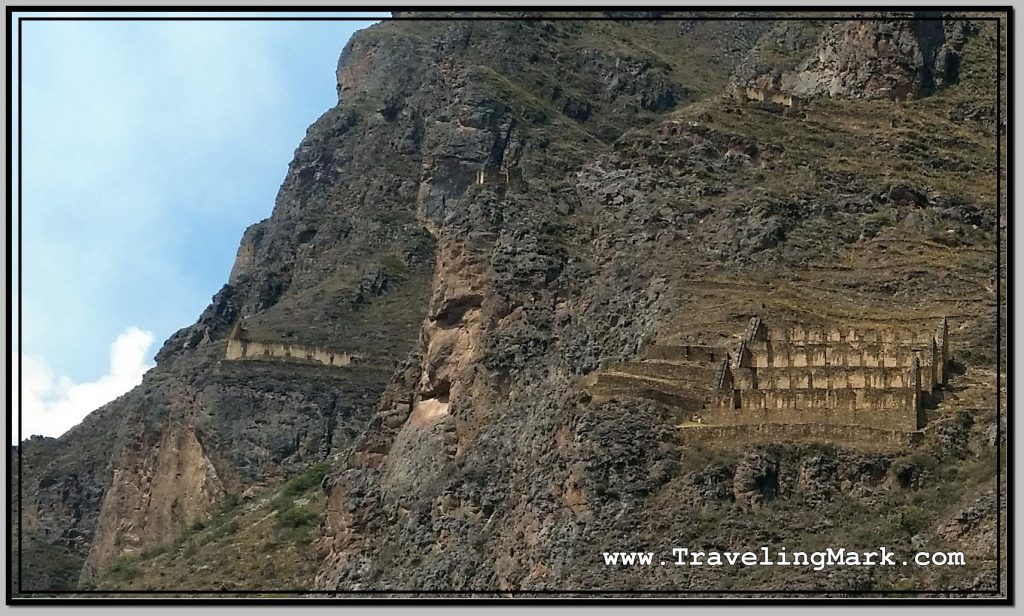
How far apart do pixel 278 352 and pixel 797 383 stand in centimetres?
5935

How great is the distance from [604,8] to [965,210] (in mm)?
18763

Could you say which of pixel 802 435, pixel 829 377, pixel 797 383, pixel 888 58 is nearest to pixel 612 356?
pixel 797 383

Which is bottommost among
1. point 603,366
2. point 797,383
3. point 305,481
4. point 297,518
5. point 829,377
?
point 297,518

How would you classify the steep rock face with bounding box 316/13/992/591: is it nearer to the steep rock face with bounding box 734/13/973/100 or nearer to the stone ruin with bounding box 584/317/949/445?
the steep rock face with bounding box 734/13/973/100

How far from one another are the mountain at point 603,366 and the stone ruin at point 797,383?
15.8 inches

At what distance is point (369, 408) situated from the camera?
378ft

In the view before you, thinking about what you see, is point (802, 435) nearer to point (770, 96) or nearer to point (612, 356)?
point (612, 356)

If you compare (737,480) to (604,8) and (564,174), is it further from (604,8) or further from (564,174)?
(564,174)

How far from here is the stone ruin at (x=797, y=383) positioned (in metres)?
62.0

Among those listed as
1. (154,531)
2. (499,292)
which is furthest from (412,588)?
(154,531)

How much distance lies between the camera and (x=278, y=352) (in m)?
122

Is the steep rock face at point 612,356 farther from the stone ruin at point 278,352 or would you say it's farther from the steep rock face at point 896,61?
the stone ruin at point 278,352

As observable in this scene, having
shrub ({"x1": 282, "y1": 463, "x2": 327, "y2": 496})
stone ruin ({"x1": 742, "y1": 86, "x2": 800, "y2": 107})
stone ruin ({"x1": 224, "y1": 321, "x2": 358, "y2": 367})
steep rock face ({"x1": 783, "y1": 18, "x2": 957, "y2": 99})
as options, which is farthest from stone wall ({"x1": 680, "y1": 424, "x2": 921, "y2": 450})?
stone ruin ({"x1": 224, "y1": 321, "x2": 358, "y2": 367})

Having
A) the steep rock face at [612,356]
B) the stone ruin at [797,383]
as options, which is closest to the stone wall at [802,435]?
the stone ruin at [797,383]
